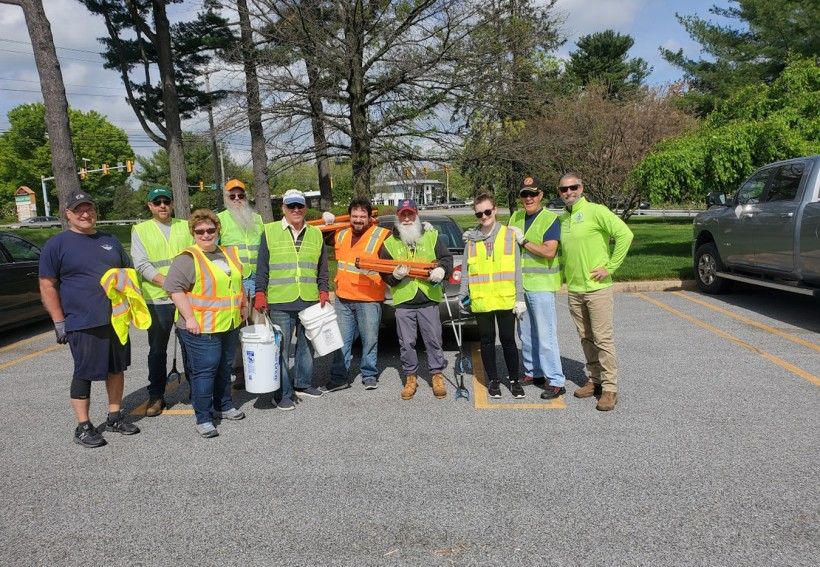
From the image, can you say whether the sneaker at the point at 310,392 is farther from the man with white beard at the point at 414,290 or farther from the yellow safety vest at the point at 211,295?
the yellow safety vest at the point at 211,295

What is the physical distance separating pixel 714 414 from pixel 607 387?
2.66ft

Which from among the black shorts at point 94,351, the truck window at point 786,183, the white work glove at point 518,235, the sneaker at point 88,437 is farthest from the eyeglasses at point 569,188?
the truck window at point 786,183

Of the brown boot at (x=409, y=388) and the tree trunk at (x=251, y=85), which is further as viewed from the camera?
the tree trunk at (x=251, y=85)

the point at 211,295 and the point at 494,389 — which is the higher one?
the point at 211,295

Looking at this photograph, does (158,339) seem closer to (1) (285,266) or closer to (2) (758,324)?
(1) (285,266)

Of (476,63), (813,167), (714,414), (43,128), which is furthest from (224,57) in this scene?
(43,128)

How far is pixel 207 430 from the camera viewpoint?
14.3 ft

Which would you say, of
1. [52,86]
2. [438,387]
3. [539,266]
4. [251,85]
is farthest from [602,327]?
[52,86]

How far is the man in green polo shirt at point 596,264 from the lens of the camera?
4.57m

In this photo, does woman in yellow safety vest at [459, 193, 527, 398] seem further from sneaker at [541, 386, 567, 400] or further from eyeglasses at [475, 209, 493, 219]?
sneaker at [541, 386, 567, 400]

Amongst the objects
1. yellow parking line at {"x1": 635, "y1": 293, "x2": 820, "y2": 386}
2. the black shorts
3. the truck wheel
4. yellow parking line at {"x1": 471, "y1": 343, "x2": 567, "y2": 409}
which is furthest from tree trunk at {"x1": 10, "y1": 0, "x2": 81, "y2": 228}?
the truck wheel

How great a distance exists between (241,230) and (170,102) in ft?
45.6

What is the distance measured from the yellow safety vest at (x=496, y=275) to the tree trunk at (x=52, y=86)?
983 cm

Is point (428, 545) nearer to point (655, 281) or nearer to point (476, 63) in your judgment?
point (655, 281)
